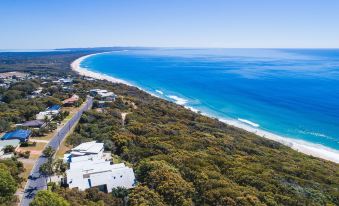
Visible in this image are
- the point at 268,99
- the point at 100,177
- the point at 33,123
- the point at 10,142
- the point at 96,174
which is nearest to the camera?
the point at 100,177

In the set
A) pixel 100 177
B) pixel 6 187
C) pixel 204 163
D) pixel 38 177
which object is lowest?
pixel 204 163

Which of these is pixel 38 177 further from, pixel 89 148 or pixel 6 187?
pixel 89 148

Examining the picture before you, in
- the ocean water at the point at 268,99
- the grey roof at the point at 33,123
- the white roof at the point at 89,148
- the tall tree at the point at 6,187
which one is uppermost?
the tall tree at the point at 6,187

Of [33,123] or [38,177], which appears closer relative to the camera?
[38,177]

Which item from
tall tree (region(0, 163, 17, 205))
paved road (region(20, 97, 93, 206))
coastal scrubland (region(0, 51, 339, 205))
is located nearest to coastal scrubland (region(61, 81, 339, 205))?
coastal scrubland (region(0, 51, 339, 205))

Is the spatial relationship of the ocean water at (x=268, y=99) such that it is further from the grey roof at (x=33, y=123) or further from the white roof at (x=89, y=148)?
the grey roof at (x=33, y=123)

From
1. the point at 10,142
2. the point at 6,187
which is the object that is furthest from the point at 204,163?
the point at 10,142

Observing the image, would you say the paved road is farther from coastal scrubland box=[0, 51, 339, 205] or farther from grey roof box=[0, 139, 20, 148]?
grey roof box=[0, 139, 20, 148]

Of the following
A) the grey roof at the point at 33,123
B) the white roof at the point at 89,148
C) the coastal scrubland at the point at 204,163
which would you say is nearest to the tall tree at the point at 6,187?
the coastal scrubland at the point at 204,163
